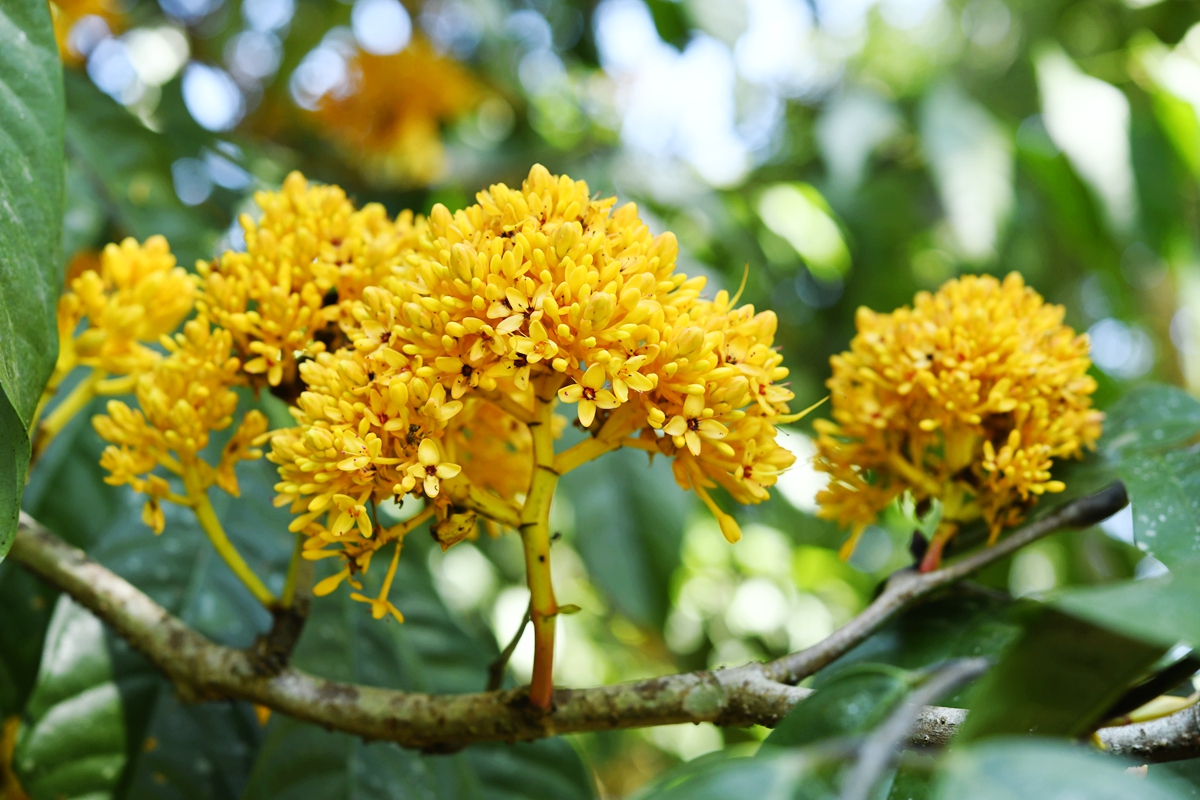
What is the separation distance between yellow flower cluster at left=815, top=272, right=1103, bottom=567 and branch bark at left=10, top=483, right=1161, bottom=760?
0.09 meters

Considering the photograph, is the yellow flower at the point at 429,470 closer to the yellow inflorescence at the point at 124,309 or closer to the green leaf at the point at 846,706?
the green leaf at the point at 846,706

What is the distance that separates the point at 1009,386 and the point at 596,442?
1.49ft

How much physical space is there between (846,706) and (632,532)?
1.09m

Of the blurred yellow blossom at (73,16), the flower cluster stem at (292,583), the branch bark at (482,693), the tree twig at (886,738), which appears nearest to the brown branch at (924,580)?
the branch bark at (482,693)

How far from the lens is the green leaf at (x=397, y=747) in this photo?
114 centimetres

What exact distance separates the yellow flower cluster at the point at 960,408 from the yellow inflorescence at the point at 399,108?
2.20 m

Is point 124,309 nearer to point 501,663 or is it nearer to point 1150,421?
point 501,663

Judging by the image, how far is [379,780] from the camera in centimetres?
117

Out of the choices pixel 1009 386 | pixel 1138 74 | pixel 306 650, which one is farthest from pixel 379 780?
pixel 1138 74

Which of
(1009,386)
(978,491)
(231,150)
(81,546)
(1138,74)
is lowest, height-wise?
(81,546)

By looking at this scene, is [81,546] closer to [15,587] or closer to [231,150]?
[15,587]

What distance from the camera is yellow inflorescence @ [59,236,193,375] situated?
1.05 meters

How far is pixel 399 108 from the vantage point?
296 cm

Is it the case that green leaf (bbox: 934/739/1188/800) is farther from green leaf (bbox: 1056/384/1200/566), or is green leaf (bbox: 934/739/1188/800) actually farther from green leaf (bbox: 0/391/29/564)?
green leaf (bbox: 0/391/29/564)
